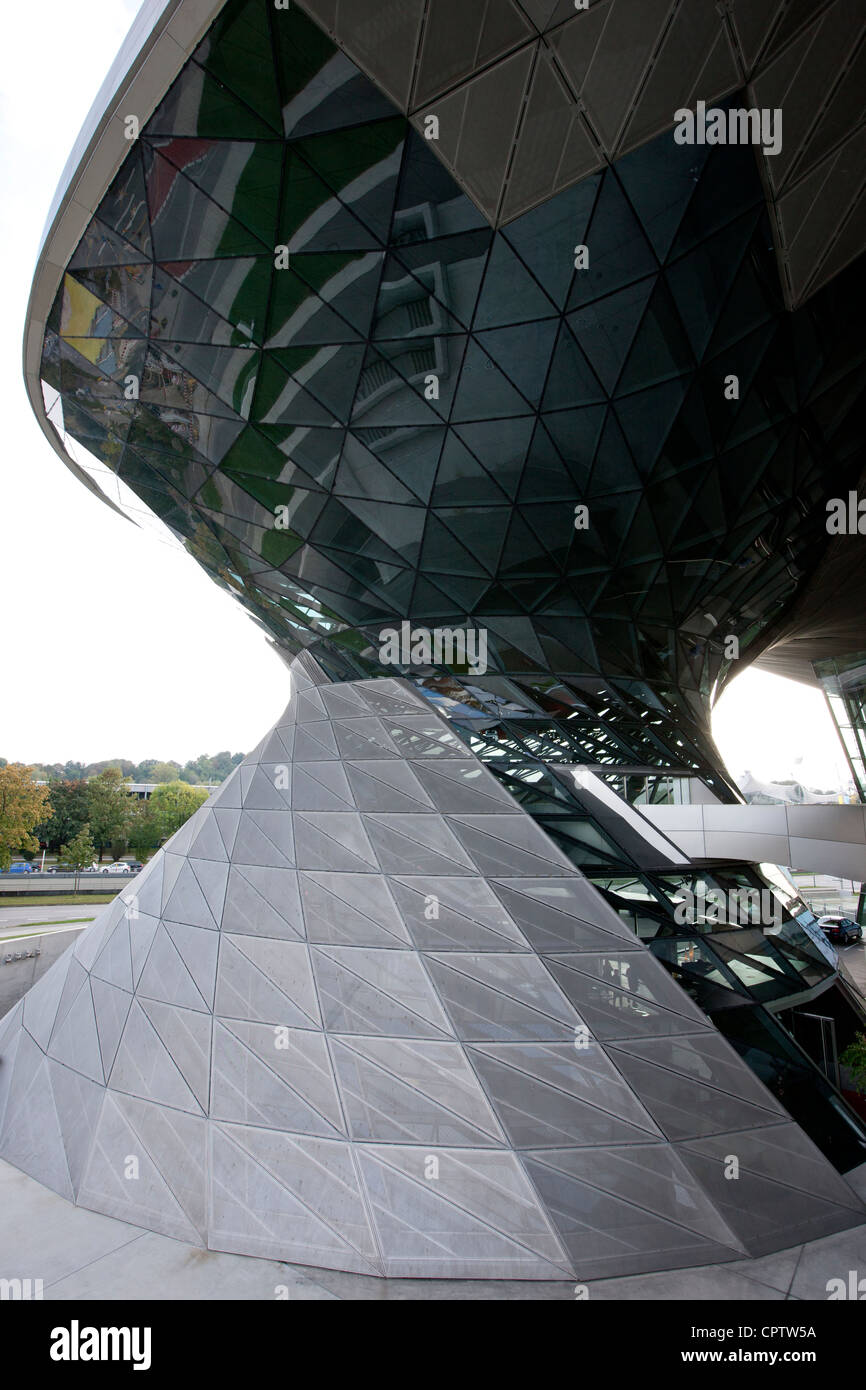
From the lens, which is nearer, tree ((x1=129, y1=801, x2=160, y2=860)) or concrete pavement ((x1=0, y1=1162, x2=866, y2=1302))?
concrete pavement ((x1=0, y1=1162, x2=866, y2=1302))

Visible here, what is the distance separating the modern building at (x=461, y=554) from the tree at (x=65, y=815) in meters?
→ 53.8

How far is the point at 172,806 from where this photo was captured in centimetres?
6162

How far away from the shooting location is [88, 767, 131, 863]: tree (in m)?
59.3

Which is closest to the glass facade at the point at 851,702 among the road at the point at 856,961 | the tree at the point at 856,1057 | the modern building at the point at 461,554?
the road at the point at 856,961

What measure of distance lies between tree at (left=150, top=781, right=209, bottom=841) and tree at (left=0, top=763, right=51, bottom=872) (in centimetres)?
1318

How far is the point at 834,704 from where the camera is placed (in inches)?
1583

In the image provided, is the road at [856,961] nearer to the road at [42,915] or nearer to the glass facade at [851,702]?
the glass facade at [851,702]

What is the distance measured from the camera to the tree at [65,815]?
60.9 m

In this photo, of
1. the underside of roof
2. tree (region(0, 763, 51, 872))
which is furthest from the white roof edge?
tree (region(0, 763, 51, 872))

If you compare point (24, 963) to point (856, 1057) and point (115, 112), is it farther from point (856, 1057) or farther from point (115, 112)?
point (856, 1057)

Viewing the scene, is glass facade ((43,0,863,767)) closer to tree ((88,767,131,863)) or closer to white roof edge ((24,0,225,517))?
white roof edge ((24,0,225,517))

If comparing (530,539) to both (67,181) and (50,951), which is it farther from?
(50,951)

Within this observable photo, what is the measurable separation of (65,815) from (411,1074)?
207ft

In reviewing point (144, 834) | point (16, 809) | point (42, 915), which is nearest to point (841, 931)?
point (42, 915)
